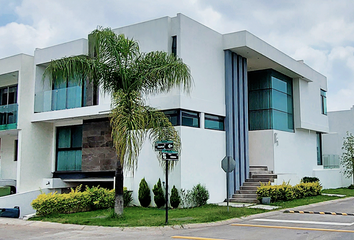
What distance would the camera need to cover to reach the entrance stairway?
20.2m

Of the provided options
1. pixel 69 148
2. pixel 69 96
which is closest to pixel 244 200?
pixel 69 148

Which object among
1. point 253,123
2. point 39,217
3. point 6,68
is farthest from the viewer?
point 253,123

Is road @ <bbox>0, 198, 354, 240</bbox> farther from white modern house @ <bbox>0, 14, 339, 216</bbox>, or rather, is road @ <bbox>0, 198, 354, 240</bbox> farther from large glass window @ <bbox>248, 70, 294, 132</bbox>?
large glass window @ <bbox>248, 70, 294, 132</bbox>

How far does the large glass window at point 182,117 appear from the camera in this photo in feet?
59.5

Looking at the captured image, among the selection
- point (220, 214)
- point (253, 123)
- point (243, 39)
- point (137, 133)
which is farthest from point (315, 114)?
point (137, 133)

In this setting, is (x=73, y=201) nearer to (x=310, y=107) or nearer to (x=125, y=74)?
(x=125, y=74)

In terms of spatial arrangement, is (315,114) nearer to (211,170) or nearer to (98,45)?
(211,170)

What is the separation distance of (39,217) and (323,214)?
10.7 metres

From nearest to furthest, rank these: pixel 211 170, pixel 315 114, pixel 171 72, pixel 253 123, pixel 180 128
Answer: pixel 171 72 < pixel 180 128 < pixel 211 170 < pixel 253 123 < pixel 315 114

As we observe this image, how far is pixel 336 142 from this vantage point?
36844 millimetres

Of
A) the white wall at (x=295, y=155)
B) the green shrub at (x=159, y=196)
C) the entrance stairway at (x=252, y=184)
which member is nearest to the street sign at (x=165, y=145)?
the green shrub at (x=159, y=196)

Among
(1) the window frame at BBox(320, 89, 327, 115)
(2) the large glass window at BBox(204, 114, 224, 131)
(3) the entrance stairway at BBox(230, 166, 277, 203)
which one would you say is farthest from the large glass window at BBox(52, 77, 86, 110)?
(1) the window frame at BBox(320, 89, 327, 115)

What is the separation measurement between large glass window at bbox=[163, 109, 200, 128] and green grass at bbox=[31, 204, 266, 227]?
12.1ft

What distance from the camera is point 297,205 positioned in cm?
1892
